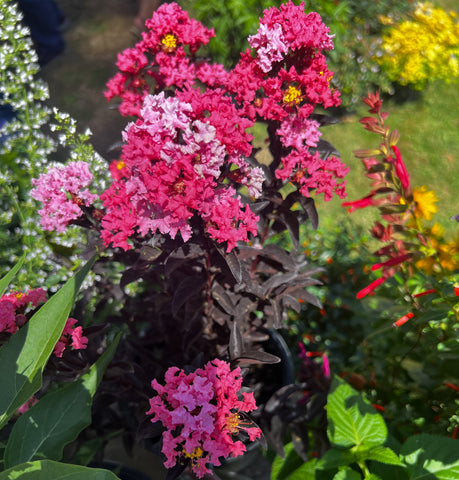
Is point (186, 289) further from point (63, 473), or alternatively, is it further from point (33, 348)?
point (63, 473)

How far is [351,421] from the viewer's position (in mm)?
1227

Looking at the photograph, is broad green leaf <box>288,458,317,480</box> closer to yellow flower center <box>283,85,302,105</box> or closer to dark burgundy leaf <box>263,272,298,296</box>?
dark burgundy leaf <box>263,272,298,296</box>

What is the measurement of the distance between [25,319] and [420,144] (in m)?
2.96

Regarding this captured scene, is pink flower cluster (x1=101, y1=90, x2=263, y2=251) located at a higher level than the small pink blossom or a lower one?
lower

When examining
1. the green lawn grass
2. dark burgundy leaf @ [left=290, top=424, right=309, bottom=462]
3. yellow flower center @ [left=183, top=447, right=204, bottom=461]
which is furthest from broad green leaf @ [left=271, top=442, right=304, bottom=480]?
the green lawn grass

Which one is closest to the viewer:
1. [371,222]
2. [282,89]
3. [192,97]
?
[192,97]

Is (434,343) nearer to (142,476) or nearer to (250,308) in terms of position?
(250,308)

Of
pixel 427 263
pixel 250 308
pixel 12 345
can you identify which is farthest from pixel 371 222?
pixel 12 345

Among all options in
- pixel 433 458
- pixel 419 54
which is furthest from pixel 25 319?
pixel 419 54

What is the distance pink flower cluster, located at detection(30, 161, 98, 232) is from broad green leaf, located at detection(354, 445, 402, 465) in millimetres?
908

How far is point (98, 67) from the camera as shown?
362 centimetres

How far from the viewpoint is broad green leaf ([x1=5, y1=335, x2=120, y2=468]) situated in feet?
2.60

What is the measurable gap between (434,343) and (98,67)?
127 inches

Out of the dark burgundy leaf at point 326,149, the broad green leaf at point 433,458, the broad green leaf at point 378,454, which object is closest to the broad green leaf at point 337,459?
the broad green leaf at point 378,454
